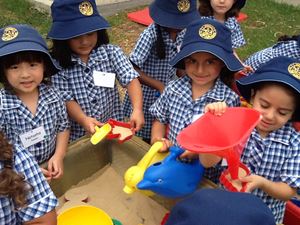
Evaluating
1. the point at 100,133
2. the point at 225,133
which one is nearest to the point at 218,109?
the point at 225,133

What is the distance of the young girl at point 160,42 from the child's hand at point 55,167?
617 mm

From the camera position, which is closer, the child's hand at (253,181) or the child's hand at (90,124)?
the child's hand at (253,181)

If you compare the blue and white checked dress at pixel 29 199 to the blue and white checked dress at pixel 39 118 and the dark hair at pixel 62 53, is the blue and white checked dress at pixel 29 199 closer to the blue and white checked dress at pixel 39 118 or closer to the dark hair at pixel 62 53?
the blue and white checked dress at pixel 39 118

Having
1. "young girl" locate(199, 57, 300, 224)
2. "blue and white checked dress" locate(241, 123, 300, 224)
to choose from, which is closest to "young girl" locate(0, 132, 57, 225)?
"young girl" locate(199, 57, 300, 224)

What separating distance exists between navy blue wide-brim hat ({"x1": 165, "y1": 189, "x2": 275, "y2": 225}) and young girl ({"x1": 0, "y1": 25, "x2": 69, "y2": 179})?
2.64ft

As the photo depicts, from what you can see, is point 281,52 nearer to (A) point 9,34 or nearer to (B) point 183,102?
A: (B) point 183,102

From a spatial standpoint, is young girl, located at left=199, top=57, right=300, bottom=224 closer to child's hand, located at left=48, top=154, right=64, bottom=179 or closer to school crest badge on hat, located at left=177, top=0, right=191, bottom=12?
child's hand, located at left=48, top=154, right=64, bottom=179

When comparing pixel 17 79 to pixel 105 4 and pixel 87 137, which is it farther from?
pixel 105 4

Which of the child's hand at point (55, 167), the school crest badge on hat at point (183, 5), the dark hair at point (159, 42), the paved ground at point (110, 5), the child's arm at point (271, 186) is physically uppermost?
the school crest badge on hat at point (183, 5)

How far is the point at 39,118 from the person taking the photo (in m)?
1.43

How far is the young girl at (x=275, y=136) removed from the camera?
1167mm

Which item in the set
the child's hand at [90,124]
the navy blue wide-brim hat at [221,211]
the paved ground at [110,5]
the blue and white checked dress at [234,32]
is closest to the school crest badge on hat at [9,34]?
the child's hand at [90,124]

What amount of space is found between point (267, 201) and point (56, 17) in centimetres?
98

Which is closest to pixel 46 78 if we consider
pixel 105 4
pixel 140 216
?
pixel 140 216
